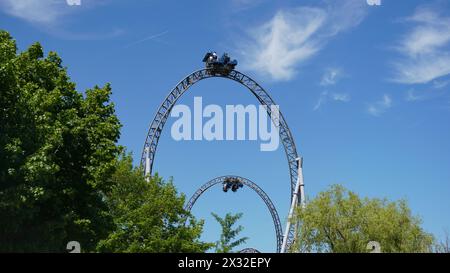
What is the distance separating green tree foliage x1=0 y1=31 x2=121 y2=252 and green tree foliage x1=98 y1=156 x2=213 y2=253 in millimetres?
4609

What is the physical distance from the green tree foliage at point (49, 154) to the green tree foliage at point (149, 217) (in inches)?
181

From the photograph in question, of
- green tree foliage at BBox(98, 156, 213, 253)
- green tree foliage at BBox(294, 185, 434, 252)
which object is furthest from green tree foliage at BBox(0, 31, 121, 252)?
green tree foliage at BBox(294, 185, 434, 252)

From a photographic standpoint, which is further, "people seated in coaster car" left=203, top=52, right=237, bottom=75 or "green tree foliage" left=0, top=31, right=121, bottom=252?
"people seated in coaster car" left=203, top=52, right=237, bottom=75

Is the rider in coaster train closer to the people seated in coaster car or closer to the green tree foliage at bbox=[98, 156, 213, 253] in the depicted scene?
the people seated in coaster car

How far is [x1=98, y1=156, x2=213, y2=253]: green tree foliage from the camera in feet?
117

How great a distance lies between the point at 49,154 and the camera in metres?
26.2

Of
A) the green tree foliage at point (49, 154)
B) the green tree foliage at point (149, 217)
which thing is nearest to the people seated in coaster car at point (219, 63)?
the green tree foliage at point (149, 217)

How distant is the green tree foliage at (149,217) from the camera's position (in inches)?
1401

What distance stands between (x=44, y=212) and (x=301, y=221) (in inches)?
817

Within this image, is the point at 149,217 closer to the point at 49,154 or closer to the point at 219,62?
the point at 49,154

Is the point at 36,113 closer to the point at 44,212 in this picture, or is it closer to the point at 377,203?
the point at 44,212

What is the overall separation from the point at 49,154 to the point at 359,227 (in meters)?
21.9

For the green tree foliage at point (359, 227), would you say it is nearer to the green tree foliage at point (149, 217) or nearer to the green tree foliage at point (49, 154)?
the green tree foliage at point (149, 217)
